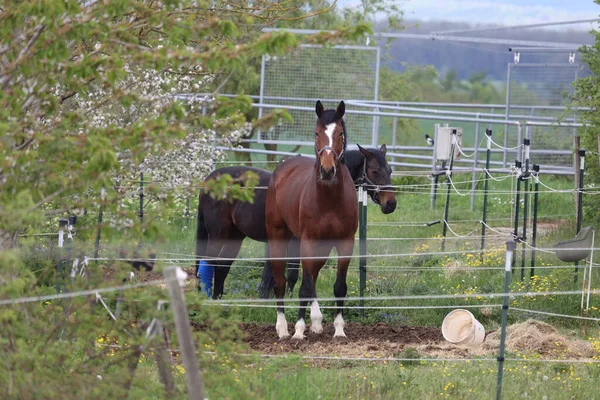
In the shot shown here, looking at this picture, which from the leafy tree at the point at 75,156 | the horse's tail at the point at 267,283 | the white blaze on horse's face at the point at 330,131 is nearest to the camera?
the leafy tree at the point at 75,156

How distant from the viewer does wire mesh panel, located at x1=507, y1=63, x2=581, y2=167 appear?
59.2ft

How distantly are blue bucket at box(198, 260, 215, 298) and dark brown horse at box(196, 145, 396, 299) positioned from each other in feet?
0.33

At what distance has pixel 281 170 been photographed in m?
10.4

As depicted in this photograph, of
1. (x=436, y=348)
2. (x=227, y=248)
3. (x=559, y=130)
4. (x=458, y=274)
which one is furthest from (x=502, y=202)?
(x=436, y=348)

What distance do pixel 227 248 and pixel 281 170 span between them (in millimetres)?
1441

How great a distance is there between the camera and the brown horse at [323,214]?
9.02 metres

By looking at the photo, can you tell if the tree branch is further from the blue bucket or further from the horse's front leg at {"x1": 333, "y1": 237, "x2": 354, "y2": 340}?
the blue bucket

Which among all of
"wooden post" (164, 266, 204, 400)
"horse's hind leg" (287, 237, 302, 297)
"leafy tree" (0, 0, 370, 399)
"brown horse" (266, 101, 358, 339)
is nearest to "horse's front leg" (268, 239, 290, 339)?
"horse's hind leg" (287, 237, 302, 297)

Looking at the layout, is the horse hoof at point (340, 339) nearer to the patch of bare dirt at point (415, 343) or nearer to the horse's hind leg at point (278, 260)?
the patch of bare dirt at point (415, 343)

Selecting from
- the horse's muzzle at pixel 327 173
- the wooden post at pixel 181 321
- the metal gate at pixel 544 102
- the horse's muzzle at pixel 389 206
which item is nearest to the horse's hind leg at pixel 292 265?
the horse's muzzle at pixel 389 206

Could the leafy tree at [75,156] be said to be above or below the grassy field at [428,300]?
above

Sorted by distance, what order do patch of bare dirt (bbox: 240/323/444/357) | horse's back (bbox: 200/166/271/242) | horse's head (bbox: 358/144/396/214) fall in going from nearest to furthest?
patch of bare dirt (bbox: 240/323/444/357)
horse's head (bbox: 358/144/396/214)
horse's back (bbox: 200/166/271/242)

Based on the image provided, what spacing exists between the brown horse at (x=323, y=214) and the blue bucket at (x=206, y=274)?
173 centimetres

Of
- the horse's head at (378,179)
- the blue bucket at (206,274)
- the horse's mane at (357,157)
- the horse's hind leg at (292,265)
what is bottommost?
the blue bucket at (206,274)
